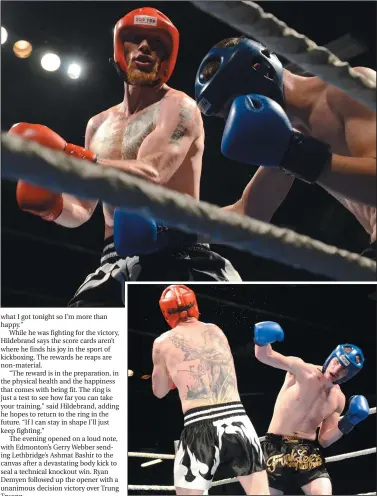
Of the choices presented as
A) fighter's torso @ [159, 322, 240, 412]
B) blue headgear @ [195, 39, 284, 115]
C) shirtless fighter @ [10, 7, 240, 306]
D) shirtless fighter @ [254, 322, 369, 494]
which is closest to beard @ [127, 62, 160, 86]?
shirtless fighter @ [10, 7, 240, 306]

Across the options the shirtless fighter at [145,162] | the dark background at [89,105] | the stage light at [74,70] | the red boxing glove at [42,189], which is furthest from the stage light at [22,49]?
the red boxing glove at [42,189]

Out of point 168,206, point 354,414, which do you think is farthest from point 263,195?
point 168,206

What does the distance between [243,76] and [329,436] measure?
132 centimetres

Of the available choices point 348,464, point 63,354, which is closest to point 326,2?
point 63,354

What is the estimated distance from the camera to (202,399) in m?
1.63

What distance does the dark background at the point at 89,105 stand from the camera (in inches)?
95.7

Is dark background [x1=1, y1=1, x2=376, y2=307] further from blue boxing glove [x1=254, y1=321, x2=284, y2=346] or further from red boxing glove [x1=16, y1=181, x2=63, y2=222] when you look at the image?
red boxing glove [x1=16, y1=181, x2=63, y2=222]

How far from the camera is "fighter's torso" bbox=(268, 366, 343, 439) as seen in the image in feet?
6.97

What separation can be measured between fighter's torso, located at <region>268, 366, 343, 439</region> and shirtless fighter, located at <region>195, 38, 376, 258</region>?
706mm

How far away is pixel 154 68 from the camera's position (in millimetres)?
1756

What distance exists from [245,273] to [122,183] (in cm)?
277

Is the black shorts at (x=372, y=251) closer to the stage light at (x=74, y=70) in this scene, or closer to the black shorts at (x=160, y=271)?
the black shorts at (x=160, y=271)

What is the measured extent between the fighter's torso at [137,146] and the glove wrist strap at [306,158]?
2.32 ft

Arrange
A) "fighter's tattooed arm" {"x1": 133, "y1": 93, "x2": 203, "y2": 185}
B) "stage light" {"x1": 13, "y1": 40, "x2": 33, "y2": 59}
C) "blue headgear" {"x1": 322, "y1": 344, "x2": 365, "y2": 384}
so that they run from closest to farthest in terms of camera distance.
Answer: "fighter's tattooed arm" {"x1": 133, "y1": 93, "x2": 203, "y2": 185}, "blue headgear" {"x1": 322, "y1": 344, "x2": 365, "y2": 384}, "stage light" {"x1": 13, "y1": 40, "x2": 33, "y2": 59}
